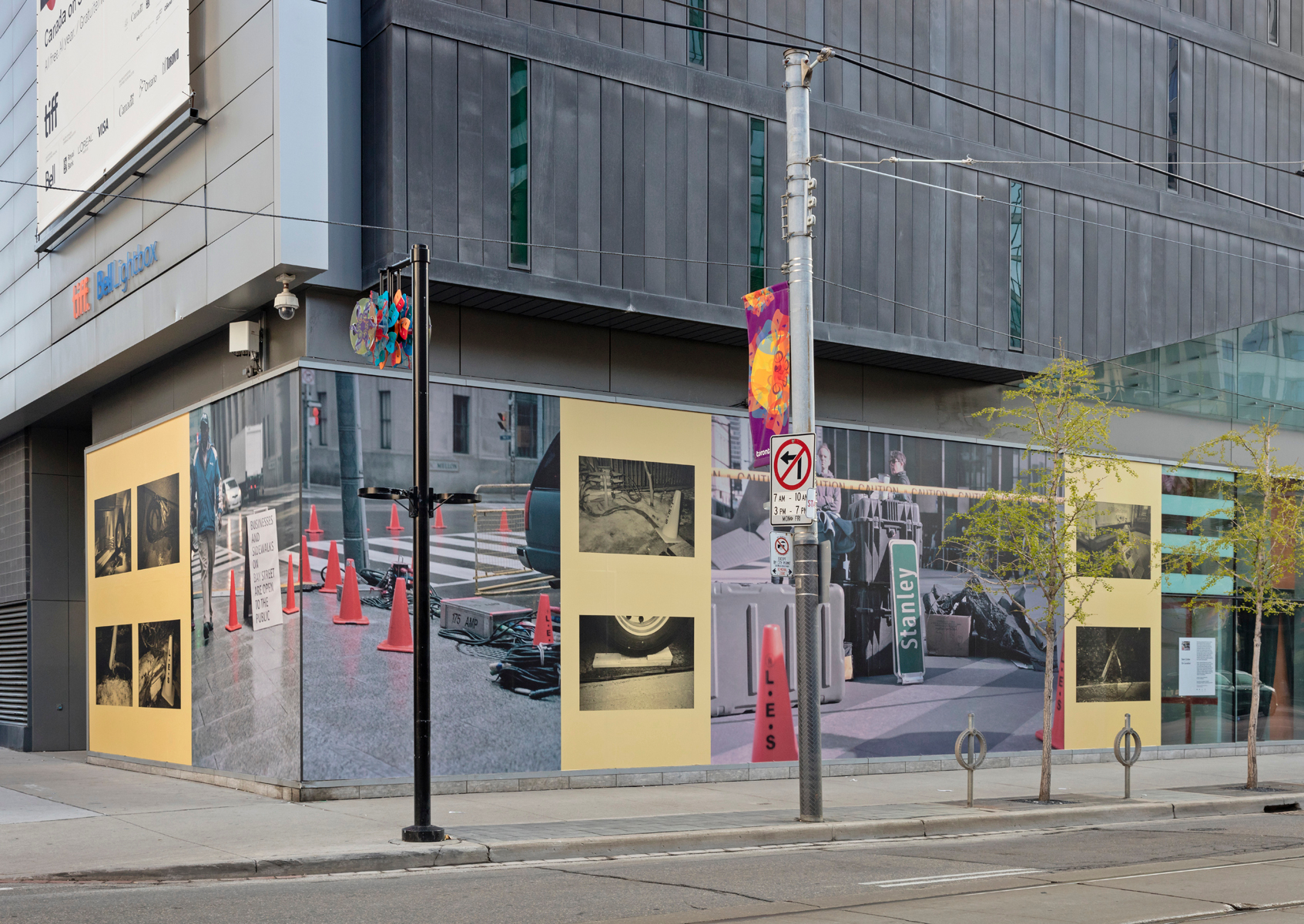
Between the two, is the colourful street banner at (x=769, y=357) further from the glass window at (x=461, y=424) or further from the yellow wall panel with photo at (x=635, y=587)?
the glass window at (x=461, y=424)

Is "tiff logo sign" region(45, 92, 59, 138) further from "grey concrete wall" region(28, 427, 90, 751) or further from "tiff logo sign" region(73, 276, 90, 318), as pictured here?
"grey concrete wall" region(28, 427, 90, 751)

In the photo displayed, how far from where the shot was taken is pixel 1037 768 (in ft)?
67.1

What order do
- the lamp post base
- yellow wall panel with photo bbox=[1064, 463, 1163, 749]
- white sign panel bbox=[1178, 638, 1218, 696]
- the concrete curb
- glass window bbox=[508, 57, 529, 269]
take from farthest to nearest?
1. white sign panel bbox=[1178, 638, 1218, 696]
2. yellow wall panel with photo bbox=[1064, 463, 1163, 749]
3. glass window bbox=[508, 57, 529, 269]
4. the lamp post base
5. the concrete curb

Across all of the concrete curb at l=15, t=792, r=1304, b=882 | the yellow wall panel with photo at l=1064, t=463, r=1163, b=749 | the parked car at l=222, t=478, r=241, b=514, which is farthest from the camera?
the yellow wall panel with photo at l=1064, t=463, r=1163, b=749

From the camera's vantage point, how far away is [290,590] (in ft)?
50.0

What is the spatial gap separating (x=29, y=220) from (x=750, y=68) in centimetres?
1295

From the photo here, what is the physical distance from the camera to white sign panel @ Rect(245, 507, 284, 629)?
15.6 meters

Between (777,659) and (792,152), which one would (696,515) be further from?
(792,152)

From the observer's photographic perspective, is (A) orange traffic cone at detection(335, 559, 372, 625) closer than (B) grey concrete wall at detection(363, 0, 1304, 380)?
Yes

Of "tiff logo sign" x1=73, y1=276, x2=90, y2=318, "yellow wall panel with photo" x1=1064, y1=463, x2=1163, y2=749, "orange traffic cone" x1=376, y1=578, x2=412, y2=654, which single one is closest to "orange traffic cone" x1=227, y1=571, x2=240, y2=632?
"orange traffic cone" x1=376, y1=578, x2=412, y2=654

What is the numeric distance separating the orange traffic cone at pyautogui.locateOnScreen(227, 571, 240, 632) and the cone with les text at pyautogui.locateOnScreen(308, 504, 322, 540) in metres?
2.06

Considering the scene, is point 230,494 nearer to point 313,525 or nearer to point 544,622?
point 313,525

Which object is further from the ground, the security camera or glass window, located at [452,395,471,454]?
the security camera

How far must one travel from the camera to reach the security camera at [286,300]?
49.8 feet
